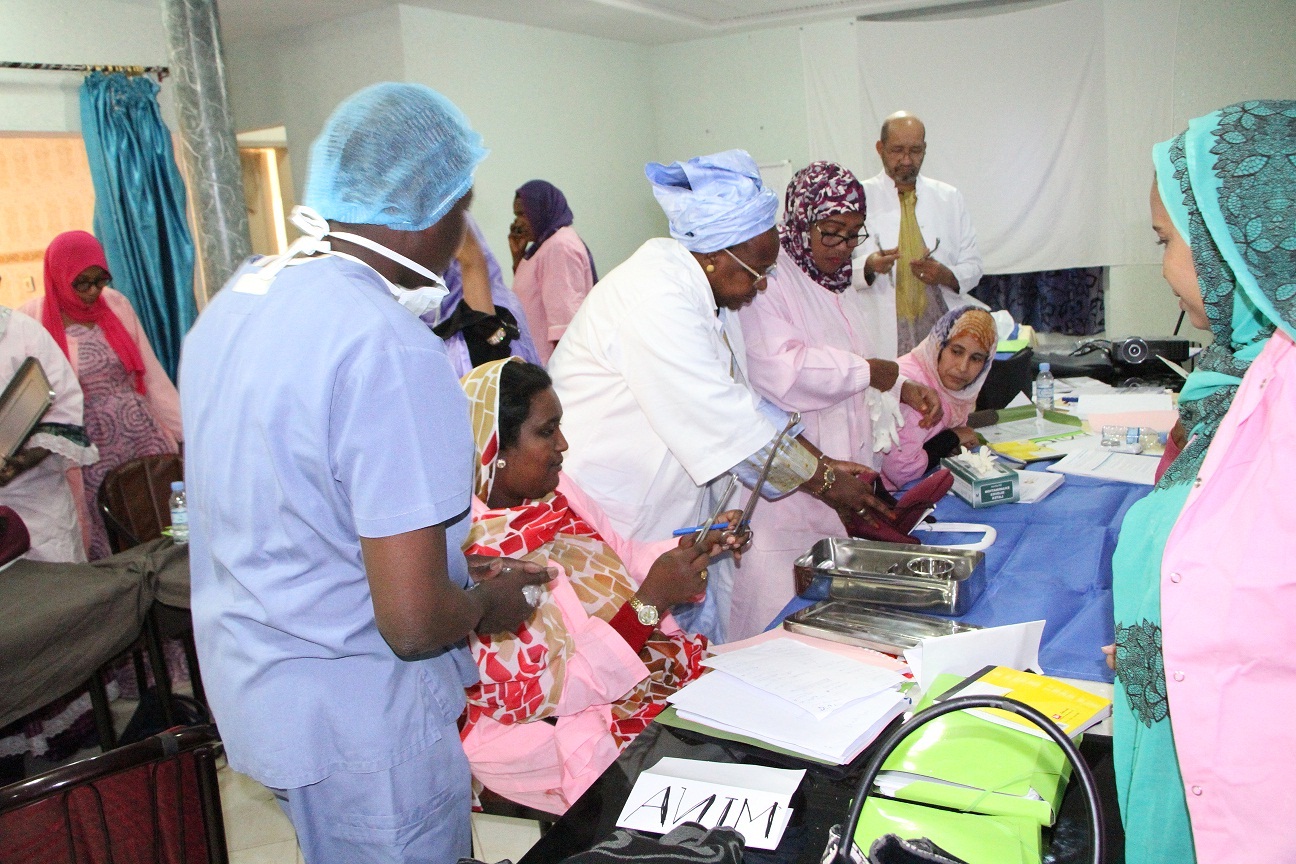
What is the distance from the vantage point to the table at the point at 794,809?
1.08 meters

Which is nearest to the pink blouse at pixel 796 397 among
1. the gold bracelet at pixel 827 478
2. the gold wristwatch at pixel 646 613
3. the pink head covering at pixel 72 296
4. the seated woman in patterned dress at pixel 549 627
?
the gold bracelet at pixel 827 478

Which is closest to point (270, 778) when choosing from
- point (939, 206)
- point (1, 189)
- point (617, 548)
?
point (617, 548)

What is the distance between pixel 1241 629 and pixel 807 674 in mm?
638

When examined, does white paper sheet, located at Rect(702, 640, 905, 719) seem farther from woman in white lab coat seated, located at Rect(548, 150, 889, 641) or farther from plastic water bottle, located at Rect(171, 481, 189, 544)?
plastic water bottle, located at Rect(171, 481, 189, 544)

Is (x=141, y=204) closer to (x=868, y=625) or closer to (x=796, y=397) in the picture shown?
(x=796, y=397)

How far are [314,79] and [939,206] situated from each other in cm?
368

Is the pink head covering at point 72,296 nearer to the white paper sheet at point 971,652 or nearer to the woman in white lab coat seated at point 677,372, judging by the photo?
the woman in white lab coat seated at point 677,372

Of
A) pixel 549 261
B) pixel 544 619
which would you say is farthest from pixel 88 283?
pixel 544 619

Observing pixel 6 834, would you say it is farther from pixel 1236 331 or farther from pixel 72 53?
pixel 72 53

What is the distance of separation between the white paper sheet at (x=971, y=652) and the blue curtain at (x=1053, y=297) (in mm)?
6123

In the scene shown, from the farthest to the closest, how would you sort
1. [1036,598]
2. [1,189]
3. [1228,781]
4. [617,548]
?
[1,189] → [617,548] → [1036,598] → [1228,781]

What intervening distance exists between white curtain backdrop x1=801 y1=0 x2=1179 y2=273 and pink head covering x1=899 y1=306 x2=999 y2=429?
393 cm

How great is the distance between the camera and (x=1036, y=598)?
1843 millimetres

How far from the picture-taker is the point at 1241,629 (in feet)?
3.20
